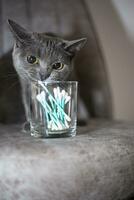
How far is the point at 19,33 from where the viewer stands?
885 millimetres

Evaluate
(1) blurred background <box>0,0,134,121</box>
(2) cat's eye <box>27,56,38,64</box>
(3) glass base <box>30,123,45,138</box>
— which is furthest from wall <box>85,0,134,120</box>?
(3) glass base <box>30,123,45,138</box>

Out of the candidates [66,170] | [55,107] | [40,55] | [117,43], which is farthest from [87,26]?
[66,170]

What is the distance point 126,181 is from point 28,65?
1.35 ft

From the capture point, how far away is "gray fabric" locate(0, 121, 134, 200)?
1.97 ft

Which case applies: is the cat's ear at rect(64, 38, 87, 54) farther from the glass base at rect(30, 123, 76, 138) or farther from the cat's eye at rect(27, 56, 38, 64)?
the glass base at rect(30, 123, 76, 138)

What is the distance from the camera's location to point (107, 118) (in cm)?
119

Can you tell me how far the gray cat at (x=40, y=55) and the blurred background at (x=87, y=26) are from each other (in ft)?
0.60

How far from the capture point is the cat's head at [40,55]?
34.6 inches

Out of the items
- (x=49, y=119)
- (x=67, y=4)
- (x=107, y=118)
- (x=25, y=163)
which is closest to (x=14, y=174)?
(x=25, y=163)

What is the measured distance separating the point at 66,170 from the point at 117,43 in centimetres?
87

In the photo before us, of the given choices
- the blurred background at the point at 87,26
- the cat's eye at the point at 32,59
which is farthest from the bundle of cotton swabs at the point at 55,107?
the blurred background at the point at 87,26

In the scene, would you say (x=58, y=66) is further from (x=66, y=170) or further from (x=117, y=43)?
(x=117, y=43)

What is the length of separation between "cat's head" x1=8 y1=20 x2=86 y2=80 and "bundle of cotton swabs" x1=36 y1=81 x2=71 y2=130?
0.32 feet

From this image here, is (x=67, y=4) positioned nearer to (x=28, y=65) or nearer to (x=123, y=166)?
(x=28, y=65)
